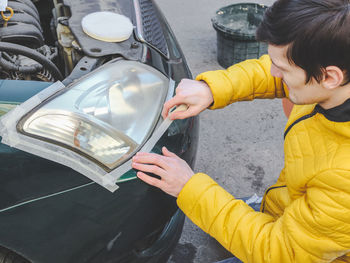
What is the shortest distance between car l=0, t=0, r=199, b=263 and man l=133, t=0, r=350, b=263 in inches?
3.7

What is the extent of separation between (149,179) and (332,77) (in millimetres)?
600

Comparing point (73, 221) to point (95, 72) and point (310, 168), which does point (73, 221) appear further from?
point (310, 168)

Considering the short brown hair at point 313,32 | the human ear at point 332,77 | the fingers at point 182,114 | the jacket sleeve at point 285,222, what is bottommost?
the jacket sleeve at point 285,222

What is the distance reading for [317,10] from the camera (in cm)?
90

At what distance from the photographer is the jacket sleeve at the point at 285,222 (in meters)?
1.02

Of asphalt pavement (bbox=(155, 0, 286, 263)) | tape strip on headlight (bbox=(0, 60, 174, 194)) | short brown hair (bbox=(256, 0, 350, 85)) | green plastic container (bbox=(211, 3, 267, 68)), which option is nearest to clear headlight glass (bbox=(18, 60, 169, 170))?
tape strip on headlight (bbox=(0, 60, 174, 194))

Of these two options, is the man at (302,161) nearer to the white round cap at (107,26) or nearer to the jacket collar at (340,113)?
the jacket collar at (340,113)

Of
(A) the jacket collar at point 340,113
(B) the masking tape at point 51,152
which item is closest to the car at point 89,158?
(B) the masking tape at point 51,152

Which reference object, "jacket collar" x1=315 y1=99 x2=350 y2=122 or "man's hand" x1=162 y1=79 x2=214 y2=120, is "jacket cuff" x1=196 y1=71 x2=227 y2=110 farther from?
"jacket collar" x1=315 y1=99 x2=350 y2=122

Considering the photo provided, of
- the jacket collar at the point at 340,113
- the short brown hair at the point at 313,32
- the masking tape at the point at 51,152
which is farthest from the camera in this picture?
the masking tape at the point at 51,152

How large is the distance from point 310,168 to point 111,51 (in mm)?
881

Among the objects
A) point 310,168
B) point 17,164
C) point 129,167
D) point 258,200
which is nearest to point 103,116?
point 129,167

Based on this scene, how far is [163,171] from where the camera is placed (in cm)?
124

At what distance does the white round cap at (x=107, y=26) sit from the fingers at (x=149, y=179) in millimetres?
666
